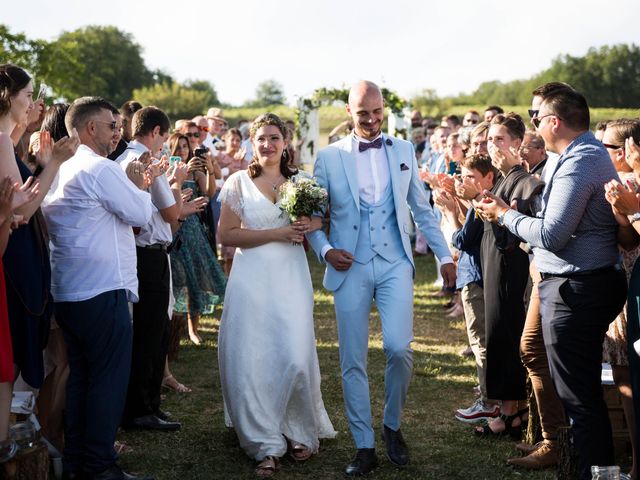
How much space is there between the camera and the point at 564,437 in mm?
4809

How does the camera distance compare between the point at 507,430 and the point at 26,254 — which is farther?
the point at 507,430

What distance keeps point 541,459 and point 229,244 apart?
2.56 m

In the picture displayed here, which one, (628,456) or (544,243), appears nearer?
(544,243)

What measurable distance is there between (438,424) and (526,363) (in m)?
1.35

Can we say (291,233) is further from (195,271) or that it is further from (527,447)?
(195,271)

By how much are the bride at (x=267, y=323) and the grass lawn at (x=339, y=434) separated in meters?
0.27

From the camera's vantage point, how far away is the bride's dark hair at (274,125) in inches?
238

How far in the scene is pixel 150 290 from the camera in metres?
6.48

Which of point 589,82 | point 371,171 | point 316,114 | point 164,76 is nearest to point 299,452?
point 371,171

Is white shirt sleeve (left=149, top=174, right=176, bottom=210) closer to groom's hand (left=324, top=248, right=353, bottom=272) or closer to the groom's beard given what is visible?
groom's hand (left=324, top=248, right=353, bottom=272)

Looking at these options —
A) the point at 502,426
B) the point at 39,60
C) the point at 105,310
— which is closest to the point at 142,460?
the point at 105,310

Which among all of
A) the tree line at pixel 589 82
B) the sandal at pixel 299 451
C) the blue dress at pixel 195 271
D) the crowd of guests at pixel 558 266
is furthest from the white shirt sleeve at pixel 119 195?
the tree line at pixel 589 82

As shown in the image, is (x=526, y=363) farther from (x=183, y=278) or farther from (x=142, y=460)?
(x=183, y=278)

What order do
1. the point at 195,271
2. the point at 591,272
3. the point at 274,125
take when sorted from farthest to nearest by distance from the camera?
the point at 195,271 → the point at 274,125 → the point at 591,272
